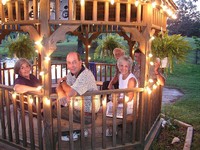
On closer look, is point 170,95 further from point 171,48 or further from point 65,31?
point 65,31

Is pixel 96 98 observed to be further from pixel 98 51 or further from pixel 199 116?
pixel 98 51

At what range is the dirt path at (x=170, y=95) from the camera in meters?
9.09

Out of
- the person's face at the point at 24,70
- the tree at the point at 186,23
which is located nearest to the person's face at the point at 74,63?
the person's face at the point at 24,70

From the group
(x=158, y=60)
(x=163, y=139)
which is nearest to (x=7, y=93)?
(x=158, y=60)

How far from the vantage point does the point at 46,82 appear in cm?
362

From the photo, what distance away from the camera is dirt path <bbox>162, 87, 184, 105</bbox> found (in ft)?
29.8

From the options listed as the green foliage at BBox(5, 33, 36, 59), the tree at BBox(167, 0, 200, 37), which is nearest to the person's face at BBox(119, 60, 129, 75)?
the green foliage at BBox(5, 33, 36, 59)

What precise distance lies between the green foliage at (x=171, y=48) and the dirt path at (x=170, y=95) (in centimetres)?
397

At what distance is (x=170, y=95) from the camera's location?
9.90m

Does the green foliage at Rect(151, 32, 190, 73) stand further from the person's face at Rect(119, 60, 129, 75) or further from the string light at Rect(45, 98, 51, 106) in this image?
the string light at Rect(45, 98, 51, 106)

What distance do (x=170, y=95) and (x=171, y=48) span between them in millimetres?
5293

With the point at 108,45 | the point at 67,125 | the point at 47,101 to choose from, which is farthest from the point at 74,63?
the point at 108,45

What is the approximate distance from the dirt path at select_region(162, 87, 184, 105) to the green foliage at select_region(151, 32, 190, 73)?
397 cm

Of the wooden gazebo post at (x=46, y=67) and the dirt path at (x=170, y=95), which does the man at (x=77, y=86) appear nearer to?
the wooden gazebo post at (x=46, y=67)
